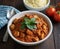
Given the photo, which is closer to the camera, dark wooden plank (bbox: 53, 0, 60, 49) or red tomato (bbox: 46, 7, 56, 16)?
dark wooden plank (bbox: 53, 0, 60, 49)

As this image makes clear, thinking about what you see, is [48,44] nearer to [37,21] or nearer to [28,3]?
[37,21]

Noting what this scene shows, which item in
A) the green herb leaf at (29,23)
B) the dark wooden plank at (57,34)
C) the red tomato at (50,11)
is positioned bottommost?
the dark wooden plank at (57,34)

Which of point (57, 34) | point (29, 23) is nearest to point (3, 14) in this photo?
point (29, 23)

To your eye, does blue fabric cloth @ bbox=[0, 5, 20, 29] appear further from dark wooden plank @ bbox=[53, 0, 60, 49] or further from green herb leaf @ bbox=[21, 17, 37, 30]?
dark wooden plank @ bbox=[53, 0, 60, 49]

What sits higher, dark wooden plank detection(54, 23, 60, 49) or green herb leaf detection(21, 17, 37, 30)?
green herb leaf detection(21, 17, 37, 30)

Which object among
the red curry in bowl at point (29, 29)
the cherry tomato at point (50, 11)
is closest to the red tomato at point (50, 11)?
the cherry tomato at point (50, 11)

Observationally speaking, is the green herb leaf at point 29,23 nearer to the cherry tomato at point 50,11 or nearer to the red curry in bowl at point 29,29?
the red curry in bowl at point 29,29

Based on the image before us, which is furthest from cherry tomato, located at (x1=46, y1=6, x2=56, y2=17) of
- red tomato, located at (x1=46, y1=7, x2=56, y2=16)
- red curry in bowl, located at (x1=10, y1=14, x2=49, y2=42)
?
red curry in bowl, located at (x1=10, y1=14, x2=49, y2=42)

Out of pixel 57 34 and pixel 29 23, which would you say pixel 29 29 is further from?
pixel 57 34

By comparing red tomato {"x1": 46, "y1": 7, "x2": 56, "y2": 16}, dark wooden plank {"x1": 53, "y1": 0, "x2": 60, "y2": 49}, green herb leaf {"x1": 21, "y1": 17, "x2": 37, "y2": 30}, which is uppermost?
red tomato {"x1": 46, "y1": 7, "x2": 56, "y2": 16}
